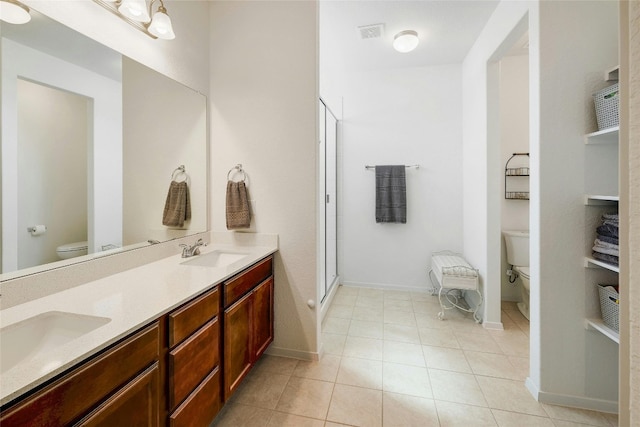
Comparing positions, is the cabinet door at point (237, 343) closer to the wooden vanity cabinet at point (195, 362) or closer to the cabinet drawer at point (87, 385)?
the wooden vanity cabinet at point (195, 362)

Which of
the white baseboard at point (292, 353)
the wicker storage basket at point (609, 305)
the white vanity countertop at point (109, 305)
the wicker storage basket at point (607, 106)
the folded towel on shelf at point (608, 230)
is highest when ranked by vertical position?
the wicker storage basket at point (607, 106)

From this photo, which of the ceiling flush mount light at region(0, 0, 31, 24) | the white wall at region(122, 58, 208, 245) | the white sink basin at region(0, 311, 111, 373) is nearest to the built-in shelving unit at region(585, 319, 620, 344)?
the white sink basin at region(0, 311, 111, 373)

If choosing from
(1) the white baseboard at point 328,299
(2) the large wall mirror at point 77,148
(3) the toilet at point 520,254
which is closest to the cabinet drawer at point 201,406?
(2) the large wall mirror at point 77,148

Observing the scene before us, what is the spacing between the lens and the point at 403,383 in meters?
1.76

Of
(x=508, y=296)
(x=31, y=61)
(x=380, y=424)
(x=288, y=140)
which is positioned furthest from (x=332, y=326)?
(x=31, y=61)

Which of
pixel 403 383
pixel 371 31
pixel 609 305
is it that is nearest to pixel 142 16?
pixel 371 31

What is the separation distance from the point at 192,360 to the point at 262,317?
69 cm

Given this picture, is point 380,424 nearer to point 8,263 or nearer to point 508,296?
point 8,263

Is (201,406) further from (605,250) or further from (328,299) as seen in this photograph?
(605,250)

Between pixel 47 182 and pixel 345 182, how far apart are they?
2825 mm

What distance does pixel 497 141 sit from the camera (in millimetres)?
2439

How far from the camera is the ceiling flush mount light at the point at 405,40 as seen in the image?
2533mm

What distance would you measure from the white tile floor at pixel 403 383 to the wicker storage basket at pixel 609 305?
21.4 inches

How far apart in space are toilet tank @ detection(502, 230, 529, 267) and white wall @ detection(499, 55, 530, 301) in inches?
6.1
